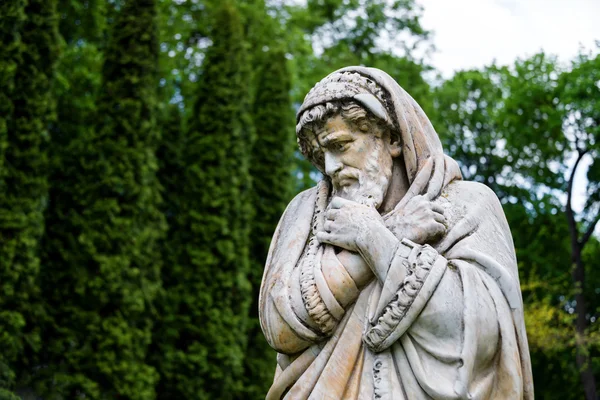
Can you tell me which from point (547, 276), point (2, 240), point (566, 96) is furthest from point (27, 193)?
point (547, 276)

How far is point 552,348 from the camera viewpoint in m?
20.3

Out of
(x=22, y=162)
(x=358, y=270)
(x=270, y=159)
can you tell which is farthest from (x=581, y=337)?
(x=358, y=270)

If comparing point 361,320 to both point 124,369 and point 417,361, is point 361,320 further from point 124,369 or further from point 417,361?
point 124,369

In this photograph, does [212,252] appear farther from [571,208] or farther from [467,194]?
[467,194]

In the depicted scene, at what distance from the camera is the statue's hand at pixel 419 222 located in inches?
163

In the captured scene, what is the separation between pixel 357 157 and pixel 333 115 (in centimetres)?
24

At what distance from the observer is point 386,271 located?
4.02 m

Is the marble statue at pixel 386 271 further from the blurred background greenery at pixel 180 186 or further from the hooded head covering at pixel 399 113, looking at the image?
the blurred background greenery at pixel 180 186

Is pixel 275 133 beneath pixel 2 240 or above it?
above

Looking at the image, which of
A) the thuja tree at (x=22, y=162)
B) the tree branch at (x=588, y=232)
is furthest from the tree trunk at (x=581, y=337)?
the thuja tree at (x=22, y=162)

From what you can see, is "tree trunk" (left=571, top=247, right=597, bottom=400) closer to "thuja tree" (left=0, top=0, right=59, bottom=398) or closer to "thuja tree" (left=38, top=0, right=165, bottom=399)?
"thuja tree" (left=38, top=0, right=165, bottom=399)

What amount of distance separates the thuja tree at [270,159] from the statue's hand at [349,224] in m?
15.5

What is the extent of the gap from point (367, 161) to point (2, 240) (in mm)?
9988

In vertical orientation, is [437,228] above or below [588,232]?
below
